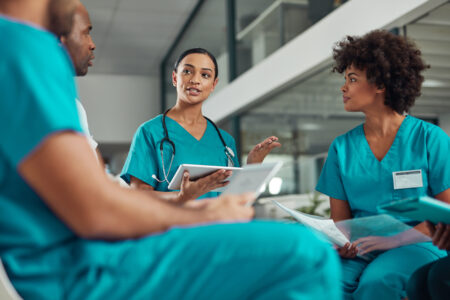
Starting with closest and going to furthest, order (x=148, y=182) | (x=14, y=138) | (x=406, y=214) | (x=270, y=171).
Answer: (x=14, y=138) → (x=270, y=171) → (x=406, y=214) → (x=148, y=182)

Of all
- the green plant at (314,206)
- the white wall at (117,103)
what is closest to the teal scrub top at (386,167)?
the green plant at (314,206)

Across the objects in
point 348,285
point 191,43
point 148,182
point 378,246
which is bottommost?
point 348,285

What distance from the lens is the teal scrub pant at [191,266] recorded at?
0.69 meters

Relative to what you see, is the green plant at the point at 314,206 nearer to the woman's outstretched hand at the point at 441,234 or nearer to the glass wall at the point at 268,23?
the glass wall at the point at 268,23

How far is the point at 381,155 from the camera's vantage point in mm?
1671

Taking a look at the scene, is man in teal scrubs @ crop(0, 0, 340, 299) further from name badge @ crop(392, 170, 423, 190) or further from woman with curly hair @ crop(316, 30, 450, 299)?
name badge @ crop(392, 170, 423, 190)

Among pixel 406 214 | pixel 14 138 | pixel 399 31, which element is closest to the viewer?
pixel 14 138

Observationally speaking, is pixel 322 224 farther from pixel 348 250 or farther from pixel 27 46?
pixel 27 46

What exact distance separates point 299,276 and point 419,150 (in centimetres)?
106

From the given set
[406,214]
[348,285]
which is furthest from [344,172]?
[406,214]

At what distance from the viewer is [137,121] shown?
27.2 ft

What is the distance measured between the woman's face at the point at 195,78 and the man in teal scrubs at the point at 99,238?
1.26 meters

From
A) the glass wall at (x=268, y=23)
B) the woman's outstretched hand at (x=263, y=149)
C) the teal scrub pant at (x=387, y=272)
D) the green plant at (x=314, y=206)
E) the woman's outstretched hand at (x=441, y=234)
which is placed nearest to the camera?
the woman's outstretched hand at (x=441, y=234)

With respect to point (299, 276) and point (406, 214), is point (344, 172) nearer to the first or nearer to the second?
point (406, 214)
